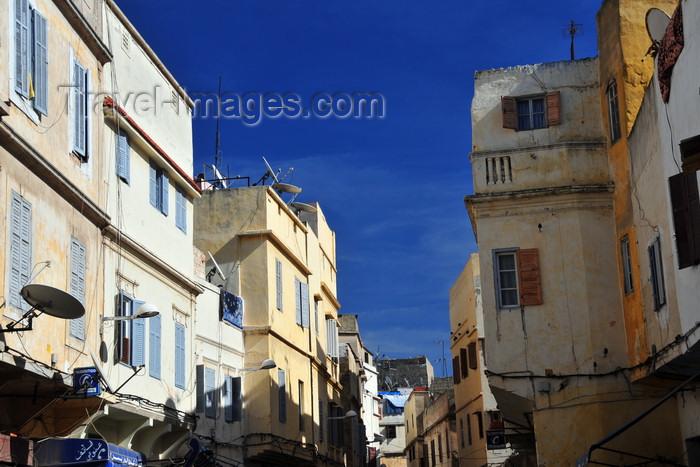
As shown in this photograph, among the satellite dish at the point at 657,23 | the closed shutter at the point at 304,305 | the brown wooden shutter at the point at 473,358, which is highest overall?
the satellite dish at the point at 657,23

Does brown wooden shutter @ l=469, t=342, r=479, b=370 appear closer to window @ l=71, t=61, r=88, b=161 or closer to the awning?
window @ l=71, t=61, r=88, b=161

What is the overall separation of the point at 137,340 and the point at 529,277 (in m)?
8.96

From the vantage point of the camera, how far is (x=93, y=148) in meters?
17.4

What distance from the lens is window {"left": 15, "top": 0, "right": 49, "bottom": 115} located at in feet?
47.7

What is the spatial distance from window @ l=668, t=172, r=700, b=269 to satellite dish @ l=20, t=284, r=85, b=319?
9.39m

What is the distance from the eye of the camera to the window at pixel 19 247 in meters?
13.9

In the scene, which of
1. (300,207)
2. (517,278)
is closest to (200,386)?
(517,278)

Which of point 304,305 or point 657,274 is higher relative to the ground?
point 304,305

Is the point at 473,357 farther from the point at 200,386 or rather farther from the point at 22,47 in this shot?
the point at 22,47

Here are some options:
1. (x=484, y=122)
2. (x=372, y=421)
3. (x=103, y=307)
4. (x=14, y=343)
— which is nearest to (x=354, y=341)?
(x=372, y=421)

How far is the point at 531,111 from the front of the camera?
79.5 ft

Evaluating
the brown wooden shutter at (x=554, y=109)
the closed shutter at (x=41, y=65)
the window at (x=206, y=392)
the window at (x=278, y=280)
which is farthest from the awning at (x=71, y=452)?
the window at (x=278, y=280)

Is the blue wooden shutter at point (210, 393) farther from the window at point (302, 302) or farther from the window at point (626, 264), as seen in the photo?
the window at point (626, 264)

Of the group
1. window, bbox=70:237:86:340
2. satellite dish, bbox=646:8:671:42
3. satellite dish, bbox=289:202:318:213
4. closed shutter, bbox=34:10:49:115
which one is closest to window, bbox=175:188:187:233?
window, bbox=70:237:86:340
